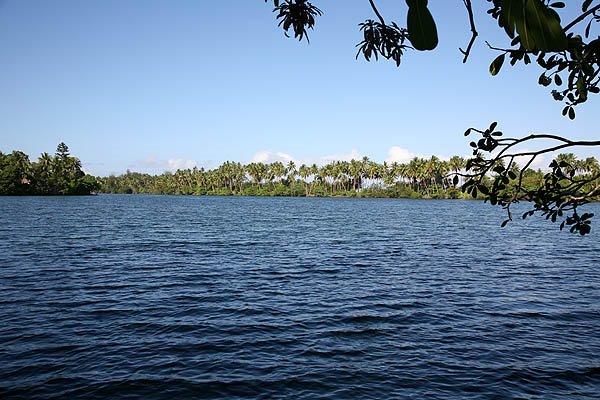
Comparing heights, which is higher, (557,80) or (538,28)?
(557,80)

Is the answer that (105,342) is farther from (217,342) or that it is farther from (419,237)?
(419,237)

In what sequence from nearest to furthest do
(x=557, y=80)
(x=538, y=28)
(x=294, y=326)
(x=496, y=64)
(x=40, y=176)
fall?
(x=538, y=28)
(x=496, y=64)
(x=557, y=80)
(x=294, y=326)
(x=40, y=176)

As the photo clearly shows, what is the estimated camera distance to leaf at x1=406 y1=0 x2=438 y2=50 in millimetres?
1546

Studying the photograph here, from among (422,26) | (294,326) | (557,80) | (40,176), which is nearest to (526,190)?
(557,80)

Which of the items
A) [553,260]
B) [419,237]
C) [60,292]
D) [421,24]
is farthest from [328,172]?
[421,24]

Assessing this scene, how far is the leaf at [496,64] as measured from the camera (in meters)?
3.21

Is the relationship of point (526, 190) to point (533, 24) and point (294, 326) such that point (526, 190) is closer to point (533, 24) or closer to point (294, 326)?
point (533, 24)

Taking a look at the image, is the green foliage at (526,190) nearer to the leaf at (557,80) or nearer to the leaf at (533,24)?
the leaf at (557,80)

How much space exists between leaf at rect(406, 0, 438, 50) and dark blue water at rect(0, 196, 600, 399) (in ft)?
28.3

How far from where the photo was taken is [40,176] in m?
130

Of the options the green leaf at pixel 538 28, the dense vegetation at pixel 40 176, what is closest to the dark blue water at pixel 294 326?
the green leaf at pixel 538 28

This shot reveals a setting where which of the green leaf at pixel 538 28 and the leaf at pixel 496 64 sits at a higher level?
the leaf at pixel 496 64

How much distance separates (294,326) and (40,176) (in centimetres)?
14122

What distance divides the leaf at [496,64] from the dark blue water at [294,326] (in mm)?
7528
